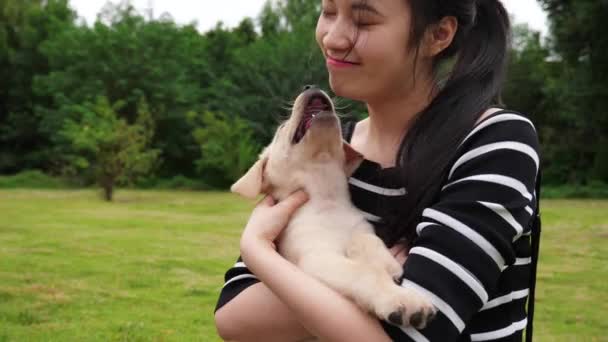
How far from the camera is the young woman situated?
5.91ft

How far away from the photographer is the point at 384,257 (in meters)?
2.33

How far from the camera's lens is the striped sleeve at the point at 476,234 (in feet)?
5.81

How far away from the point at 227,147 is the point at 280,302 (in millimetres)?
26866

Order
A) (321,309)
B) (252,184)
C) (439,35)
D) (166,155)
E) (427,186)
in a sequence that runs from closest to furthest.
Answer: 1. (321,309)
2. (427,186)
3. (439,35)
4. (252,184)
5. (166,155)

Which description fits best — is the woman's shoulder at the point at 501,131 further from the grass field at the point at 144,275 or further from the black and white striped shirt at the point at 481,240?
the grass field at the point at 144,275

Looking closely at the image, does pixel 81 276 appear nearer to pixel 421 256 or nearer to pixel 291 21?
pixel 421 256

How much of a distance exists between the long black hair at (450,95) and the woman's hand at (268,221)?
412 millimetres

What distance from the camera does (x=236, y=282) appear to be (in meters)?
2.42

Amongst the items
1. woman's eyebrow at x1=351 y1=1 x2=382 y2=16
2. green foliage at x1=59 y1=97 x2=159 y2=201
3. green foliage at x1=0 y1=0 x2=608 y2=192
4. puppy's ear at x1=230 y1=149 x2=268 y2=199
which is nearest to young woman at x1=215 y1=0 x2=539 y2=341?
woman's eyebrow at x1=351 y1=1 x2=382 y2=16

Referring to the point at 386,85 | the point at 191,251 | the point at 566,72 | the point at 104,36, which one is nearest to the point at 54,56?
the point at 104,36

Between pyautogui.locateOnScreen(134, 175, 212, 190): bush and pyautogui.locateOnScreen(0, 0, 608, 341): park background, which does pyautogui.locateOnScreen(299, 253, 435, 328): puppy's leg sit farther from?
pyautogui.locateOnScreen(134, 175, 212, 190): bush

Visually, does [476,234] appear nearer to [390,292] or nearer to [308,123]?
[390,292]

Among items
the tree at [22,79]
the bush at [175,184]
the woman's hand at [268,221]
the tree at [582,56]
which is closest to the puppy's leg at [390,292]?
the woman's hand at [268,221]

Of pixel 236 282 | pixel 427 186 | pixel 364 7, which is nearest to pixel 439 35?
pixel 364 7
